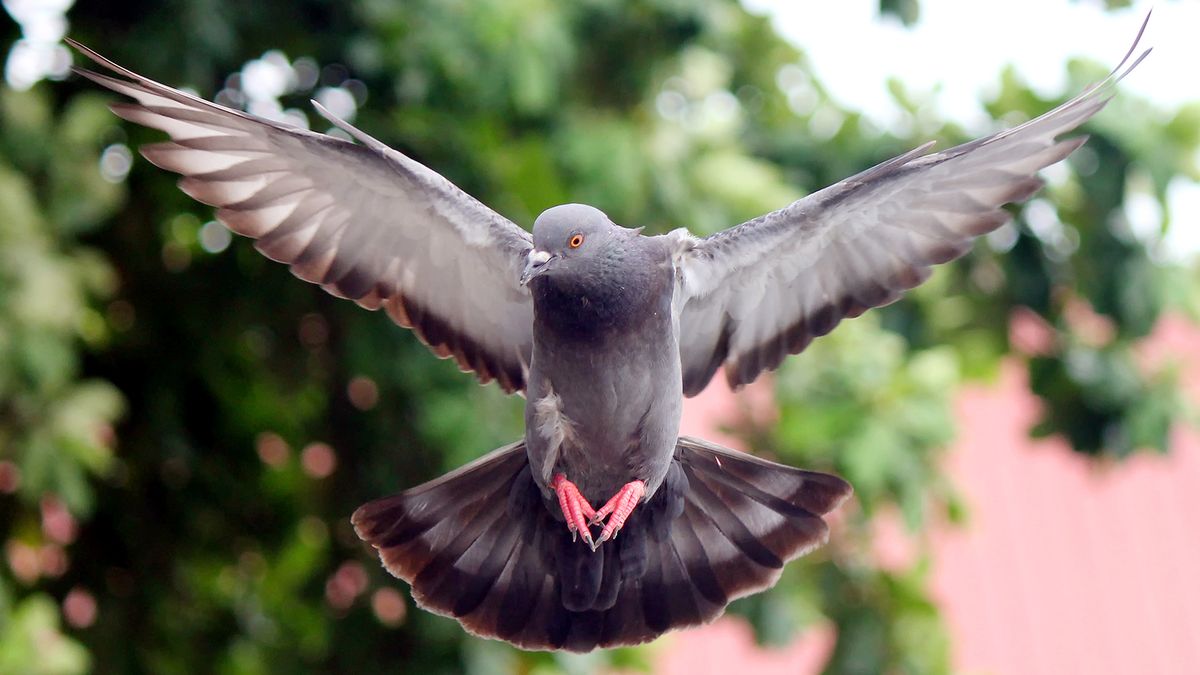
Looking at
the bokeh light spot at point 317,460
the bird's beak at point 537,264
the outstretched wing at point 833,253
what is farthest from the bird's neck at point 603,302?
the bokeh light spot at point 317,460

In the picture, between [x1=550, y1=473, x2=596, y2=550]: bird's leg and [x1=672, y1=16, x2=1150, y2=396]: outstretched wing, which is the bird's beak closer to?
[x1=672, y1=16, x2=1150, y2=396]: outstretched wing

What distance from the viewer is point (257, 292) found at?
267 inches

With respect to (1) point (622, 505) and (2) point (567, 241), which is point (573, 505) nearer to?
(1) point (622, 505)

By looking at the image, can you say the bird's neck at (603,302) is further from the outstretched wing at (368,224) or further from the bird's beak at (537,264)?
the outstretched wing at (368,224)

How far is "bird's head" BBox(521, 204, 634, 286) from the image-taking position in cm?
297

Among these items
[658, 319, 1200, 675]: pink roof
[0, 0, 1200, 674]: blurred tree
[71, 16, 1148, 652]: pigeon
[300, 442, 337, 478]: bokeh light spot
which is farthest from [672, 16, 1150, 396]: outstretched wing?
[658, 319, 1200, 675]: pink roof

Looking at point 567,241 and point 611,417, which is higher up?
point 567,241

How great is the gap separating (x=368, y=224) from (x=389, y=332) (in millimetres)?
2450

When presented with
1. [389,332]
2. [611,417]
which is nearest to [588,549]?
[611,417]

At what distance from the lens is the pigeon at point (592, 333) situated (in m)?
3.31

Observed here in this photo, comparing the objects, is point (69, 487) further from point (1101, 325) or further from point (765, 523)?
point (1101, 325)

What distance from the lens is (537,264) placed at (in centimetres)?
294

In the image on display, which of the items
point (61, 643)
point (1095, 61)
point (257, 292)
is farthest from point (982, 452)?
point (61, 643)

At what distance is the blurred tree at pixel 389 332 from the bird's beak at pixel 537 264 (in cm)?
258
